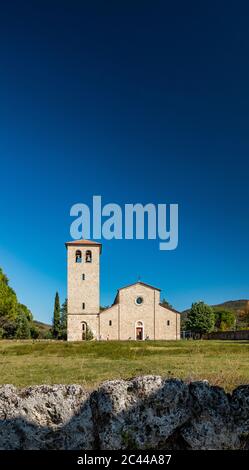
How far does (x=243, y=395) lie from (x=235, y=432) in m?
0.45

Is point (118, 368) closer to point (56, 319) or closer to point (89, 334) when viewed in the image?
point (89, 334)

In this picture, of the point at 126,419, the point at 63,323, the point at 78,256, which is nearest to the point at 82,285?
the point at 78,256

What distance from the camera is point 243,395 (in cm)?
539

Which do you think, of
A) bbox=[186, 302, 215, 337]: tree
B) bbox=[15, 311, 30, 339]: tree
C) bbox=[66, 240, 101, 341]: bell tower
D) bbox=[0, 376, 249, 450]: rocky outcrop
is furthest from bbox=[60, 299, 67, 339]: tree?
bbox=[0, 376, 249, 450]: rocky outcrop

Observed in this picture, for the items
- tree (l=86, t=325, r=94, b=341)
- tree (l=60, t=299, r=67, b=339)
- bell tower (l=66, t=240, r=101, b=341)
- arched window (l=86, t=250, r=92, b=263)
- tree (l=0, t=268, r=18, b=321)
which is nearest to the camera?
tree (l=0, t=268, r=18, b=321)

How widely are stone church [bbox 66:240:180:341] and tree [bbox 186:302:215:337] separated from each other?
56.4 feet

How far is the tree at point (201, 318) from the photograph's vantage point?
83.4 metres

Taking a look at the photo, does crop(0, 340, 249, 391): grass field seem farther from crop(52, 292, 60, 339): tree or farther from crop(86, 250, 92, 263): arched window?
crop(52, 292, 60, 339): tree

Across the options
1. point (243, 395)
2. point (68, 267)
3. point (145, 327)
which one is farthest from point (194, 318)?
point (243, 395)

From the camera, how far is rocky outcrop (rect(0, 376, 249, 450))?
5.09 m

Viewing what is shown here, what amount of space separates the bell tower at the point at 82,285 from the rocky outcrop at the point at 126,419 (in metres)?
60.9

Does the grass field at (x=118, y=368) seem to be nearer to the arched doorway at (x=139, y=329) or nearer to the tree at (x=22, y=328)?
the arched doorway at (x=139, y=329)

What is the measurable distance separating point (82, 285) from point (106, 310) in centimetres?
557
